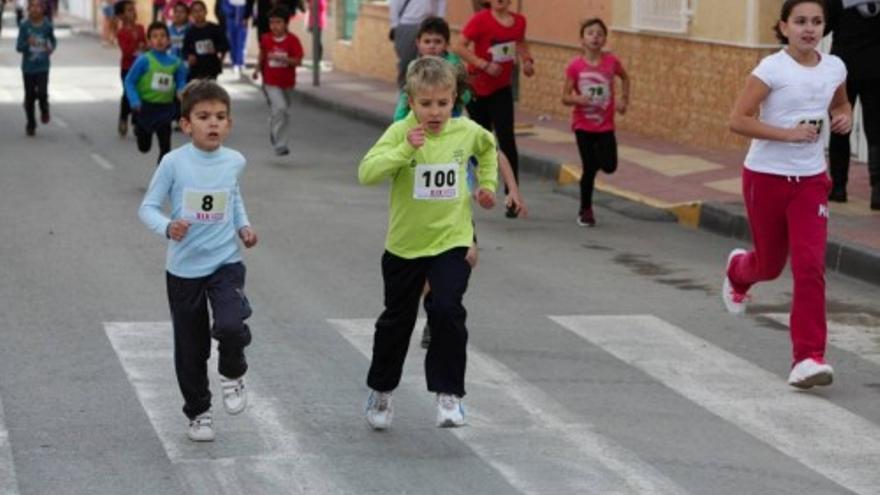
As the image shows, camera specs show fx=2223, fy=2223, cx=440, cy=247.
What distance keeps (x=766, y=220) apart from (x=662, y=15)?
1227cm

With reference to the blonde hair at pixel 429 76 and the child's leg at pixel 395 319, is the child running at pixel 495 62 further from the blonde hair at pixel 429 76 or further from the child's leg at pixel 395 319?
the blonde hair at pixel 429 76

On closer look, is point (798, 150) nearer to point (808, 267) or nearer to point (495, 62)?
point (808, 267)

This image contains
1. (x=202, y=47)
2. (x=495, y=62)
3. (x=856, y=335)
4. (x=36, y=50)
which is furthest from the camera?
(x=36, y=50)

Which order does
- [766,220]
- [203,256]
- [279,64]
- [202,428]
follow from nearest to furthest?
[202,428] → [203,256] → [766,220] → [279,64]

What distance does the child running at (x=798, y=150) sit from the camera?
945 centimetres

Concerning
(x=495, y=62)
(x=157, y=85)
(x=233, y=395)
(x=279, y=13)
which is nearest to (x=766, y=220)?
(x=233, y=395)

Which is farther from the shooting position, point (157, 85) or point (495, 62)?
point (157, 85)

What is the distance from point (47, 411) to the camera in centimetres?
868

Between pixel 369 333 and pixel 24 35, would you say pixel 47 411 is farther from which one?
pixel 24 35

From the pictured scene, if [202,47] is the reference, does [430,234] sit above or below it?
above

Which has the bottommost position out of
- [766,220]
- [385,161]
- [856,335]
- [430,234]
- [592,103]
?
[856,335]

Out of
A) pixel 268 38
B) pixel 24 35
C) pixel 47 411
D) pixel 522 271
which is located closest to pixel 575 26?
pixel 268 38

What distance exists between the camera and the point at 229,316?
8.20m

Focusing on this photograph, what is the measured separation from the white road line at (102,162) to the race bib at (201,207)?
11134mm
